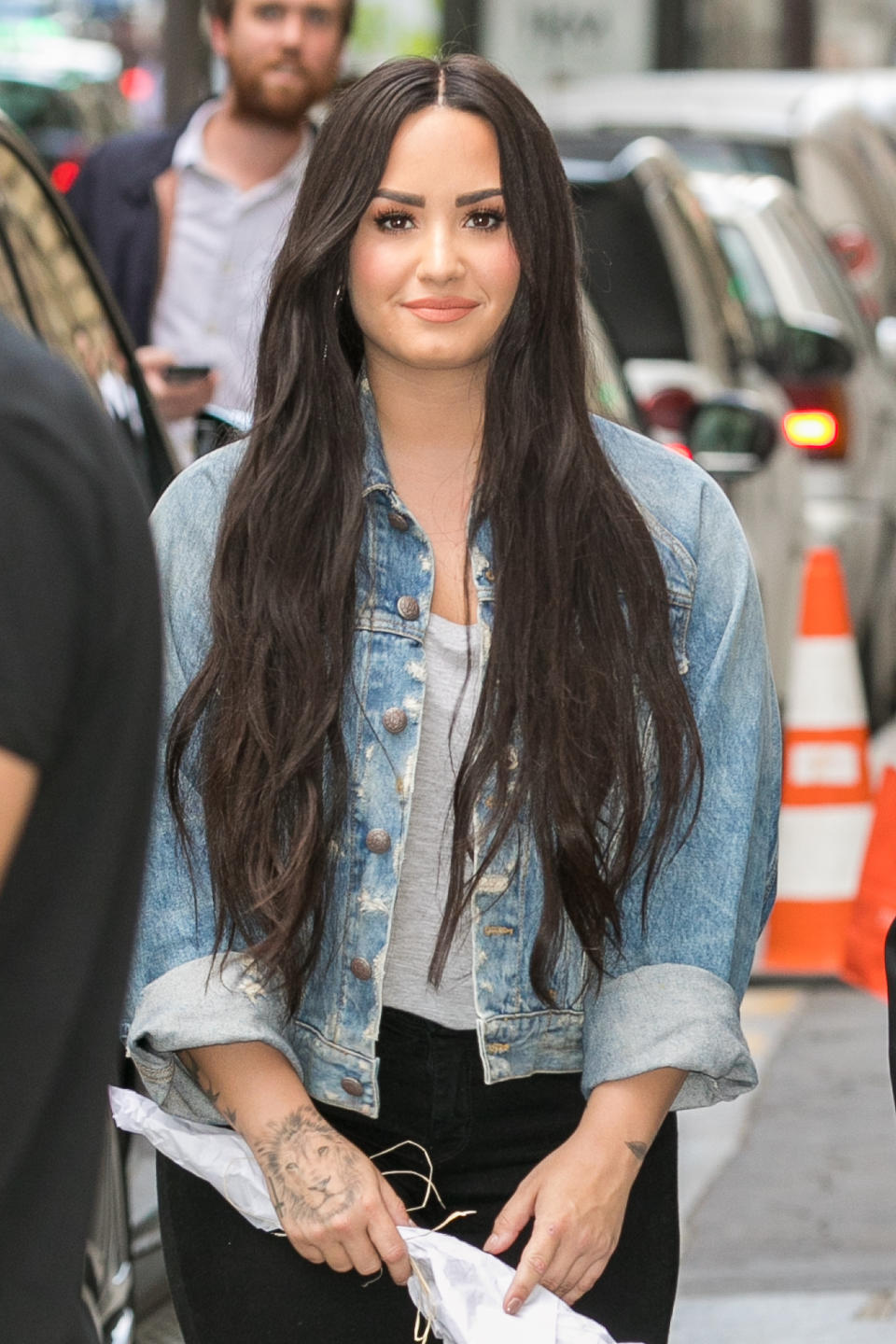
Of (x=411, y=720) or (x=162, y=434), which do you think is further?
(x=162, y=434)

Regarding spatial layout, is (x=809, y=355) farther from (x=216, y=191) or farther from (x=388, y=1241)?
(x=388, y=1241)

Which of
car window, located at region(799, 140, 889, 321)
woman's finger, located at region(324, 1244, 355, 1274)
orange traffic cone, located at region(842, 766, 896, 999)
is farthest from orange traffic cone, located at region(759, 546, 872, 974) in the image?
car window, located at region(799, 140, 889, 321)

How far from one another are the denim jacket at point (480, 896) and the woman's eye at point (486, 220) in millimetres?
243

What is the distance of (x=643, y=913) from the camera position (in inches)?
96.0

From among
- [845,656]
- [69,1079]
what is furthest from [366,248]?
[845,656]

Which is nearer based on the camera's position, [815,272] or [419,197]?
[419,197]

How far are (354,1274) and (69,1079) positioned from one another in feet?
3.04

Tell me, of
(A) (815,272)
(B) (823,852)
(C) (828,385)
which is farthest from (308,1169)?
(A) (815,272)

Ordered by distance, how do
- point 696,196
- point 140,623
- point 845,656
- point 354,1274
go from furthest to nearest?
point 696,196 < point 845,656 < point 354,1274 < point 140,623

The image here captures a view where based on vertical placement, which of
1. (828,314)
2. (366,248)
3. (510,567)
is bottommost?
(510,567)

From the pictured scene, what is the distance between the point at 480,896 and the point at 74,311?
65.2 inches

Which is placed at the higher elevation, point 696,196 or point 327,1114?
point 696,196

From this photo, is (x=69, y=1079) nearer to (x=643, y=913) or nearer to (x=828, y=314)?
(x=643, y=913)

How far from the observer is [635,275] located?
7.79 meters
